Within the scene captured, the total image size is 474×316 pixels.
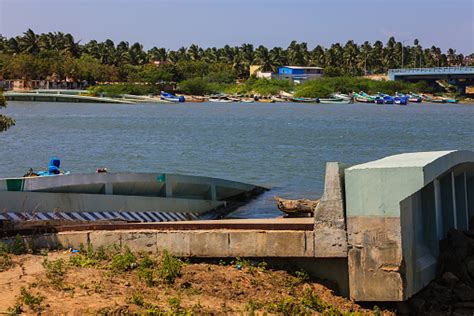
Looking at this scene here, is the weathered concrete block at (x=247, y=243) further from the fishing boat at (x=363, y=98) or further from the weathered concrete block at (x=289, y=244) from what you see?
the fishing boat at (x=363, y=98)

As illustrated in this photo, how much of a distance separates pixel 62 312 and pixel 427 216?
5.24 m

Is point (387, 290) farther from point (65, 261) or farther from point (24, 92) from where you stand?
point (24, 92)

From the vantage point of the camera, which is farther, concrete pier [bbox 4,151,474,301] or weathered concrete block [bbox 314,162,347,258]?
weathered concrete block [bbox 314,162,347,258]

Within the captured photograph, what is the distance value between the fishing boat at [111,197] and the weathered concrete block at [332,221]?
5.69 meters

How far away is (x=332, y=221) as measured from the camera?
9.59 m

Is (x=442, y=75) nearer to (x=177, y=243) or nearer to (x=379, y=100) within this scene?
(x=379, y=100)

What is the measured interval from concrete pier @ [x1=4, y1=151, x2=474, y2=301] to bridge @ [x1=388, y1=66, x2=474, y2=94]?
389 feet

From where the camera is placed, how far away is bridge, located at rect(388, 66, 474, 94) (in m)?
126

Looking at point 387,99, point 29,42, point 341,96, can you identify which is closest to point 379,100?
point 387,99

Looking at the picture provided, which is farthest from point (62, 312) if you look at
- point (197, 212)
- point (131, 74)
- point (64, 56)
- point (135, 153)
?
point (64, 56)

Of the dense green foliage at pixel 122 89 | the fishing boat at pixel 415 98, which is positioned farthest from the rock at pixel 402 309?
the fishing boat at pixel 415 98

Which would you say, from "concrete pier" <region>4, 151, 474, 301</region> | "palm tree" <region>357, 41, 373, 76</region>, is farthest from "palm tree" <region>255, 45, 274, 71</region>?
"concrete pier" <region>4, 151, 474, 301</region>

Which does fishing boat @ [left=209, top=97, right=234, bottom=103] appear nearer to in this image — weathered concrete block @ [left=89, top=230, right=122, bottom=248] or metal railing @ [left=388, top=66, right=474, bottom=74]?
metal railing @ [left=388, top=66, right=474, bottom=74]

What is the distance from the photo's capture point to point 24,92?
12631 centimetres
